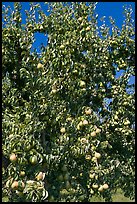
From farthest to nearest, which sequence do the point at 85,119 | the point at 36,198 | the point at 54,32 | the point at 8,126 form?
the point at 54,32 < the point at 85,119 < the point at 8,126 < the point at 36,198

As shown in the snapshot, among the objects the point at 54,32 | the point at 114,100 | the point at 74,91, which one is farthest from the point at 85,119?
the point at 54,32

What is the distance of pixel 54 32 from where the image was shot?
433 centimetres

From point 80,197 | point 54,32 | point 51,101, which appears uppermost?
point 54,32

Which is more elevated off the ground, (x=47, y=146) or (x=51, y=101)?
(x=51, y=101)

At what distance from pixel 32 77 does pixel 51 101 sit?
0.96 feet

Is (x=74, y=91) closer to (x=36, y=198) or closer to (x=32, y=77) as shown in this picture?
(x=32, y=77)

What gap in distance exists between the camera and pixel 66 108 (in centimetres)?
379

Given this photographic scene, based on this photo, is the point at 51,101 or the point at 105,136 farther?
the point at 105,136

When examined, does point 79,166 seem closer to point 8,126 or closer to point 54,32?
point 8,126

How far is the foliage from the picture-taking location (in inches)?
130

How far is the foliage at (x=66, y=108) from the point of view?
10.9 feet

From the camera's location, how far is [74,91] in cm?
385

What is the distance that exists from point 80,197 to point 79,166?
333 millimetres

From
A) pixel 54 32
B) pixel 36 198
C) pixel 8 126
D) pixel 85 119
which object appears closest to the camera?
pixel 36 198
